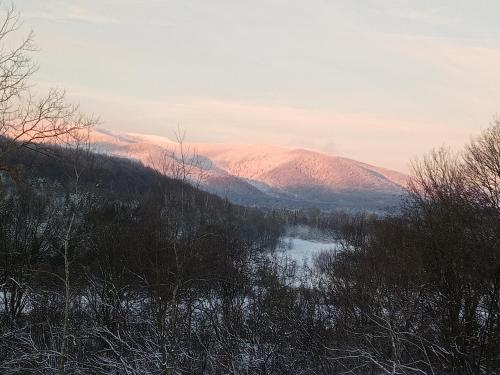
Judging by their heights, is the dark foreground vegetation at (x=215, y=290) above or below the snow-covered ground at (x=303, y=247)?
above

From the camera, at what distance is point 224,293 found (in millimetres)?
22188

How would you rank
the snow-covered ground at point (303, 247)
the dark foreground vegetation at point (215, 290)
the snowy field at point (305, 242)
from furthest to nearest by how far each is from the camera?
the snowy field at point (305, 242) < the snow-covered ground at point (303, 247) < the dark foreground vegetation at point (215, 290)

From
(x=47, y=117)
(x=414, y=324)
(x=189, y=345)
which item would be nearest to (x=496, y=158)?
(x=414, y=324)

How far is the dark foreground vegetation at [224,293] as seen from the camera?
40.4 feet

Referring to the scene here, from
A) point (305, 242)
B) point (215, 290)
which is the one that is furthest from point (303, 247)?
point (215, 290)

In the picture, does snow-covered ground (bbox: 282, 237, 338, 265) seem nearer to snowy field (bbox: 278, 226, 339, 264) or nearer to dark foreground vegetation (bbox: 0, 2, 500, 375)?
snowy field (bbox: 278, 226, 339, 264)

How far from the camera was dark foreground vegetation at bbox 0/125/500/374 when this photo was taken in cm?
1230

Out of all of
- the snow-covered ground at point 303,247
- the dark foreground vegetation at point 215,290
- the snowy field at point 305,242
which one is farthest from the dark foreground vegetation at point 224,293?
the snowy field at point 305,242

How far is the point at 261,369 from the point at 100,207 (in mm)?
17182

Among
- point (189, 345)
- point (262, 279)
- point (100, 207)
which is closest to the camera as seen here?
point (189, 345)

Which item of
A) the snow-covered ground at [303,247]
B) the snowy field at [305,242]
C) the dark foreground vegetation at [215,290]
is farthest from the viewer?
the snowy field at [305,242]

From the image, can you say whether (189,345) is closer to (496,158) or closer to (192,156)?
(192,156)

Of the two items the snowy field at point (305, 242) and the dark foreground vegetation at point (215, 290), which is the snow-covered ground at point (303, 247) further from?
the dark foreground vegetation at point (215, 290)

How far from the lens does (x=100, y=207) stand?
2836 centimetres
